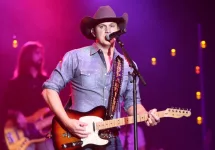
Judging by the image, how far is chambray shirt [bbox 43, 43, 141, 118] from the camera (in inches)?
131

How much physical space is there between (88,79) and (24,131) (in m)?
2.54

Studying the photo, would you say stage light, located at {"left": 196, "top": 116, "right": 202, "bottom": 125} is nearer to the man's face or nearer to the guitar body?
the man's face

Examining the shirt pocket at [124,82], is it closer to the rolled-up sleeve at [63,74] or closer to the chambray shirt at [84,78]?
the chambray shirt at [84,78]

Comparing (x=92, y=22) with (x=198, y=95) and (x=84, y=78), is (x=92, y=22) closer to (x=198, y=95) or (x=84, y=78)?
(x=84, y=78)

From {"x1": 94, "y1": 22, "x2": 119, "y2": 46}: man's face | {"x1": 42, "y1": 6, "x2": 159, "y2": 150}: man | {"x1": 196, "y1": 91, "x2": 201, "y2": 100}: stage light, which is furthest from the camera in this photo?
{"x1": 196, "y1": 91, "x2": 201, "y2": 100}: stage light

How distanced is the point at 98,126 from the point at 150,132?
2.94 metres

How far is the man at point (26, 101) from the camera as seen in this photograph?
5.52 metres

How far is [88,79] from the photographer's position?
132 inches

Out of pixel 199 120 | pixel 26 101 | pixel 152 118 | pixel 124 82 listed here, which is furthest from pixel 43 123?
pixel 152 118

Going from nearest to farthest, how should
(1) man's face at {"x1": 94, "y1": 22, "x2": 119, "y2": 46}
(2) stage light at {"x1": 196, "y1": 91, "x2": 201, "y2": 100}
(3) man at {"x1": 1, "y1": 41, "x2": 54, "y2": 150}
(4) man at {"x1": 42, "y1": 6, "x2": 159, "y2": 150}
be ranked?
(4) man at {"x1": 42, "y1": 6, "x2": 159, "y2": 150}
(1) man's face at {"x1": 94, "y1": 22, "x2": 119, "y2": 46}
(3) man at {"x1": 1, "y1": 41, "x2": 54, "y2": 150}
(2) stage light at {"x1": 196, "y1": 91, "x2": 201, "y2": 100}

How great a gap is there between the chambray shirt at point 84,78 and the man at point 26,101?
90.1 inches

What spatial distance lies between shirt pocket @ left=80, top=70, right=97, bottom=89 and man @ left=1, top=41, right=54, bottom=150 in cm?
239

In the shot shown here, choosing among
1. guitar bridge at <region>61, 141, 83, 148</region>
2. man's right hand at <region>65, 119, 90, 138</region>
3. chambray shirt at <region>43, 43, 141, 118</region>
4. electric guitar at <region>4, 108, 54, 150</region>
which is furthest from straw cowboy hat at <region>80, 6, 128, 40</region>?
electric guitar at <region>4, 108, 54, 150</region>

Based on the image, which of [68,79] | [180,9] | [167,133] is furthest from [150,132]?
[68,79]
